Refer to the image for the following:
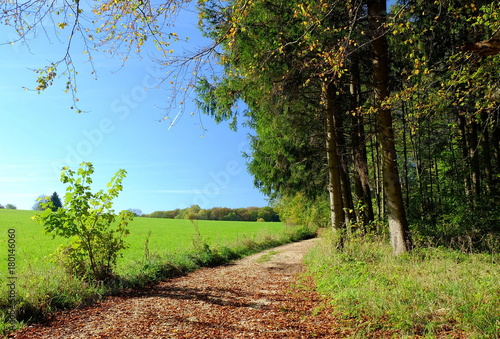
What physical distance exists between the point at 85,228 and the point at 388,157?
24.3ft

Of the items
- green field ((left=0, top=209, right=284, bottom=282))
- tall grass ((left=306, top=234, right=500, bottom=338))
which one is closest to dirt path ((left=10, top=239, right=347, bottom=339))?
tall grass ((left=306, top=234, right=500, bottom=338))

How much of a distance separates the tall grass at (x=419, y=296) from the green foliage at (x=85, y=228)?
4.84m

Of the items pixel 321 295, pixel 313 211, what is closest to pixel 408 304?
pixel 321 295

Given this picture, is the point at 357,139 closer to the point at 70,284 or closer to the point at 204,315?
the point at 204,315

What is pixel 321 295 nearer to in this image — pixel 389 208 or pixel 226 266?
pixel 389 208

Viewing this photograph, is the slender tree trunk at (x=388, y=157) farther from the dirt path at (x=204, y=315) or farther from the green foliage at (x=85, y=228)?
the green foliage at (x=85, y=228)

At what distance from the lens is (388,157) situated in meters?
8.07

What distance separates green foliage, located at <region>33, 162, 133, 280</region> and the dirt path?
3.80ft

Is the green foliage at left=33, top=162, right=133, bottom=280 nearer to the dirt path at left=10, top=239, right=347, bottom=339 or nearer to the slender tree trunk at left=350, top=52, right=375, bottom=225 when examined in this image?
the dirt path at left=10, top=239, right=347, bottom=339

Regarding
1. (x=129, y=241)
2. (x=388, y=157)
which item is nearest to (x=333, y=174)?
(x=388, y=157)

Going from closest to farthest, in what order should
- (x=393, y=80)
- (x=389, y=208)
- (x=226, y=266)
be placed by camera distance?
(x=389, y=208)
(x=393, y=80)
(x=226, y=266)

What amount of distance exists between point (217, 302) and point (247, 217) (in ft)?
184

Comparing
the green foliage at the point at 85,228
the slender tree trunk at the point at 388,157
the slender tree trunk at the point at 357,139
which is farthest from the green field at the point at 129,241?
the slender tree trunk at the point at 388,157

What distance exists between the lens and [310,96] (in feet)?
36.5
